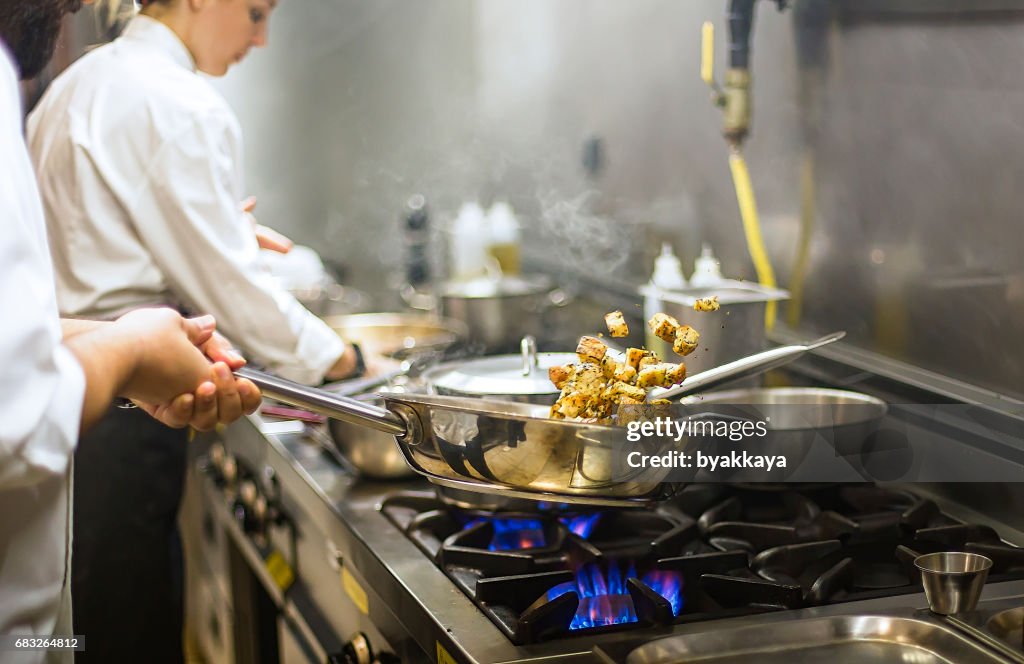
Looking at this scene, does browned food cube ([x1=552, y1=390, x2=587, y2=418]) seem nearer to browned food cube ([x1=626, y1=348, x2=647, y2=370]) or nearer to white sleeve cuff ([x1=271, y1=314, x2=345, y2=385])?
browned food cube ([x1=626, y1=348, x2=647, y2=370])

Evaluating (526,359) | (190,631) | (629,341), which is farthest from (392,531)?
(190,631)

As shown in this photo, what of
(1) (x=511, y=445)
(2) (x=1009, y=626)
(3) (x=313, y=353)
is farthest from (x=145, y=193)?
(2) (x=1009, y=626)

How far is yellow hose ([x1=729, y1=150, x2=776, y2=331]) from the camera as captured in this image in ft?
5.90

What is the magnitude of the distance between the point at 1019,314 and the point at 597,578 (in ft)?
2.08

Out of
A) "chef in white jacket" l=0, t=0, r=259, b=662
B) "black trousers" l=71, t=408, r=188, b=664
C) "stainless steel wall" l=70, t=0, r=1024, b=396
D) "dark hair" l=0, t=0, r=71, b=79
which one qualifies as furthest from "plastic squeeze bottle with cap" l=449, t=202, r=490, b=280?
"chef in white jacket" l=0, t=0, r=259, b=662

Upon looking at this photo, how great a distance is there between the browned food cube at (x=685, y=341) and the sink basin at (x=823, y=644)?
0.32 meters

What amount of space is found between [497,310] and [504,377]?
87 centimetres

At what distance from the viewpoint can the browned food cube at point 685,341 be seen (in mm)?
1170

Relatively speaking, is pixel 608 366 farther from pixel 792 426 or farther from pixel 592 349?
pixel 792 426

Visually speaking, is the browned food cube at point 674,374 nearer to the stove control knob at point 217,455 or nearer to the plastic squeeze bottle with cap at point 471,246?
the stove control knob at point 217,455

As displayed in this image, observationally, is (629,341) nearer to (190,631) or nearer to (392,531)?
(392,531)

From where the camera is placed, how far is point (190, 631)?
3084 millimetres

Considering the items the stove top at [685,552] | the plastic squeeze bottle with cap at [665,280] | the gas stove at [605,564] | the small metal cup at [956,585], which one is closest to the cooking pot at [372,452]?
the gas stove at [605,564]

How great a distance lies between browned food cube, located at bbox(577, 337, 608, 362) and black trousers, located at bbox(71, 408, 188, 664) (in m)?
1.14
